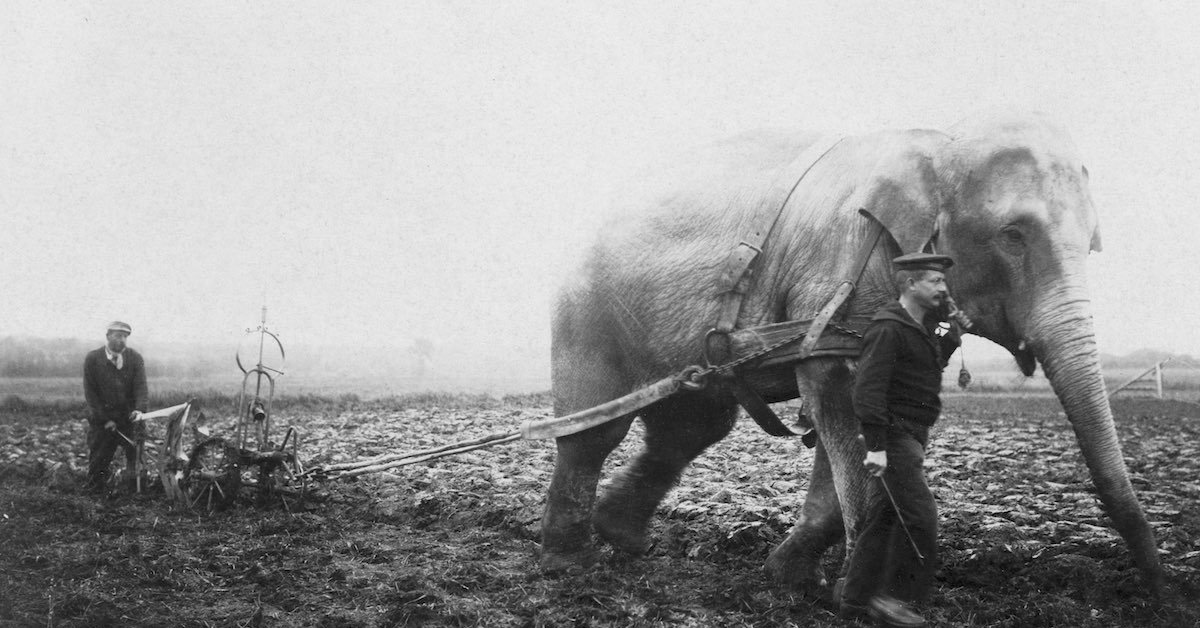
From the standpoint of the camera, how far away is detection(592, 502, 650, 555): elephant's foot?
540cm

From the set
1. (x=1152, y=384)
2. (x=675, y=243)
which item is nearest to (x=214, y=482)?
(x=675, y=243)

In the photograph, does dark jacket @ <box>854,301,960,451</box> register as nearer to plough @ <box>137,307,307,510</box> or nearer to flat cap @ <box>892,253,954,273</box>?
flat cap @ <box>892,253,954,273</box>

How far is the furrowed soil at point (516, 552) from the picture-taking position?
417 cm

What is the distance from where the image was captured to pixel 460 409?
1633cm

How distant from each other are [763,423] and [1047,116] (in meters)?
1.98

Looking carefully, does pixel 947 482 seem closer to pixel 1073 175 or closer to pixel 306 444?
pixel 1073 175


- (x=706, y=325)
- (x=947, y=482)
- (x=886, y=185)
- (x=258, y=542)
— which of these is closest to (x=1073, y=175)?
(x=886, y=185)

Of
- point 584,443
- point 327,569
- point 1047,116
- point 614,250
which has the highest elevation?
point 1047,116

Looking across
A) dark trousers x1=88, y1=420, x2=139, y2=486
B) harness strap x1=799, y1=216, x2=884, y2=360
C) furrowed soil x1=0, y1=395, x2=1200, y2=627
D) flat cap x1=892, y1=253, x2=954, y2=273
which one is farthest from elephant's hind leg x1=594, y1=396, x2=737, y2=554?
dark trousers x1=88, y1=420, x2=139, y2=486

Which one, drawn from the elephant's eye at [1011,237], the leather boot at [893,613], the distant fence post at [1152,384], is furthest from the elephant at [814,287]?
the distant fence post at [1152,384]

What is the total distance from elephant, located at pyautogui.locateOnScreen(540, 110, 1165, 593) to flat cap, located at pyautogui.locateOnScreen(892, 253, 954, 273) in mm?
241

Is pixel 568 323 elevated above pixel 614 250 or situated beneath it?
situated beneath

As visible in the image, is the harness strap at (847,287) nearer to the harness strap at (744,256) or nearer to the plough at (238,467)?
the harness strap at (744,256)

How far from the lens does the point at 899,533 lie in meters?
3.52
